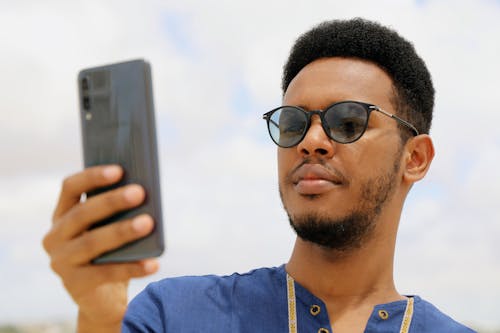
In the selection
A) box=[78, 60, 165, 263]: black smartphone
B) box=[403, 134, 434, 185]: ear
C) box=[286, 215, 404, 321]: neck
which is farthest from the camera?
box=[403, 134, 434, 185]: ear

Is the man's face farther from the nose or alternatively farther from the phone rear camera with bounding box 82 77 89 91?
the phone rear camera with bounding box 82 77 89 91

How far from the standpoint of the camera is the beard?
493 centimetres

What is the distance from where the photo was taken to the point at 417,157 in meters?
5.73

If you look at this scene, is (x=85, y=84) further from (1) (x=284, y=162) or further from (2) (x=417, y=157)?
(2) (x=417, y=157)

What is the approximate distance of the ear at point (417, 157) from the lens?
5.61 m

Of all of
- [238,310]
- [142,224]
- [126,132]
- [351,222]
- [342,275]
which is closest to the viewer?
[142,224]

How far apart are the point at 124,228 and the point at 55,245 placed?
1.34 ft

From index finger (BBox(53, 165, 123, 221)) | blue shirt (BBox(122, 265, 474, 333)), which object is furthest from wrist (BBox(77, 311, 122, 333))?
blue shirt (BBox(122, 265, 474, 333))

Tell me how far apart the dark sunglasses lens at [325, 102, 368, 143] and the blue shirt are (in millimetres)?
1182

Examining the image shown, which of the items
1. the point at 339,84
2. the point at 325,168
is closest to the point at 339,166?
the point at 325,168

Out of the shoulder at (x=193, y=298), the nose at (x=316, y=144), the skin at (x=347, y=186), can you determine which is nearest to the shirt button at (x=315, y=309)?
the skin at (x=347, y=186)

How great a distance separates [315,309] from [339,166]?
1077 millimetres

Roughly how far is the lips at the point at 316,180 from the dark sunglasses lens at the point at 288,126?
297 millimetres

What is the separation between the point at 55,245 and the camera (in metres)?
3.11
